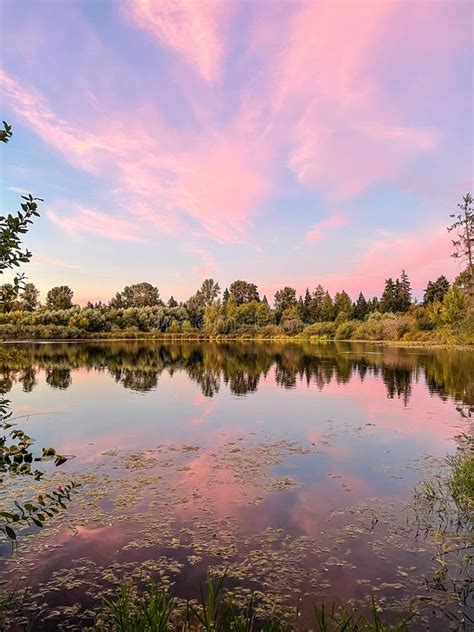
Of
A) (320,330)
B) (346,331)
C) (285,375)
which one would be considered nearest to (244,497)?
(285,375)

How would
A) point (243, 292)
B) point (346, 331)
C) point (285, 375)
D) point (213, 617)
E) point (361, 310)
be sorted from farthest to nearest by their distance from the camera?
point (243, 292) → point (361, 310) → point (346, 331) → point (285, 375) → point (213, 617)

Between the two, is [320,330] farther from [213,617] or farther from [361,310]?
[213,617]

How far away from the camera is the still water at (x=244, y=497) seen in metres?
6.90

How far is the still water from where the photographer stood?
22.6ft

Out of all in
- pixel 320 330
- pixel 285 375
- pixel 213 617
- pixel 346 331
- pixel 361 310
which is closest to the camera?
pixel 213 617

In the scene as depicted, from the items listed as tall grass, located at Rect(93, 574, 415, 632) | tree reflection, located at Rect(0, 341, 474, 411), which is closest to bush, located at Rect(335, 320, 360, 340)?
tree reflection, located at Rect(0, 341, 474, 411)

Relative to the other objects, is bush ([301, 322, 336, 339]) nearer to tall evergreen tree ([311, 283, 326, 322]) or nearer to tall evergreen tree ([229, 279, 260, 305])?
tall evergreen tree ([311, 283, 326, 322])

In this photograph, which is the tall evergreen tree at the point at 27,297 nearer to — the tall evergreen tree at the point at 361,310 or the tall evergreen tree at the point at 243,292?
the tall evergreen tree at the point at 243,292

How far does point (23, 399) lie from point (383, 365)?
1286 inches

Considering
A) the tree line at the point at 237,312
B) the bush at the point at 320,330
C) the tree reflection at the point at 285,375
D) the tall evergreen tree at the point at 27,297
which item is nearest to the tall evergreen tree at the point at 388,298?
the tree line at the point at 237,312

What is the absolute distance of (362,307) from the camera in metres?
130

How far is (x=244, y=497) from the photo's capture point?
10633 millimetres

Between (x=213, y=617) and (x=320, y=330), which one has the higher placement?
(x=320, y=330)

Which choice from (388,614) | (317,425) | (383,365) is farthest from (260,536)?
(383,365)
